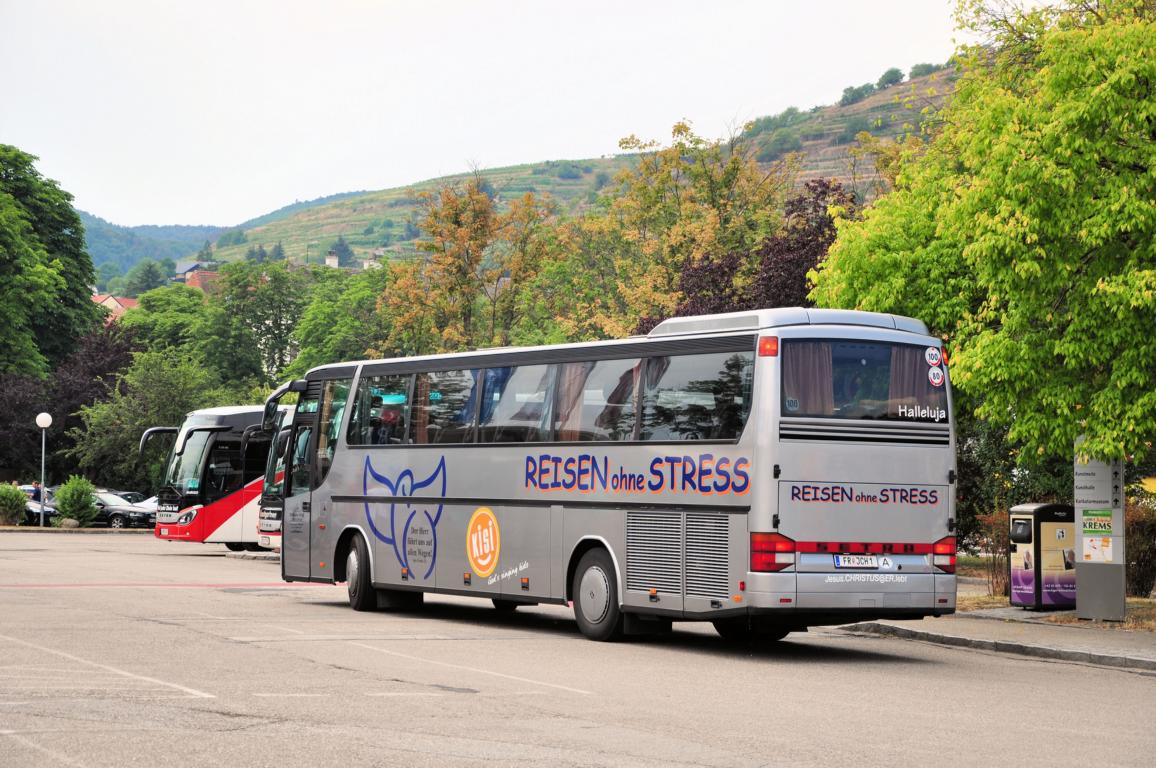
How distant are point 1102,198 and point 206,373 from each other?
51.5 meters

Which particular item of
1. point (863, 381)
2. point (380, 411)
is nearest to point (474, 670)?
point (863, 381)

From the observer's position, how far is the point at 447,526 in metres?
20.6

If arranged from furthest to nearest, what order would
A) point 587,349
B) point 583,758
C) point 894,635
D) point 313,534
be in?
1. point 313,534
2. point 894,635
3. point 587,349
4. point 583,758

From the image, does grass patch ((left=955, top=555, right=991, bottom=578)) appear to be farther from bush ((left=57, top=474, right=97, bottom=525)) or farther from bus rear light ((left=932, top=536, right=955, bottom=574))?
bush ((left=57, top=474, right=97, bottom=525))

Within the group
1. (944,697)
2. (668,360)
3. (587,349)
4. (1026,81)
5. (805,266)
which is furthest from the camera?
(805,266)

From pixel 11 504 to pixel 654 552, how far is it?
4318cm

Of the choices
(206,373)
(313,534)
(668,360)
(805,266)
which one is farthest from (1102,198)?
(206,373)

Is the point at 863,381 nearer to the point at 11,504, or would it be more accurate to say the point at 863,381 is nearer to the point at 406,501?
the point at 406,501

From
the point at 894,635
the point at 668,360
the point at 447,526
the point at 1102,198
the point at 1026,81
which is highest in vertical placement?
the point at 1026,81

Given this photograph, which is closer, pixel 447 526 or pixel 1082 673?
pixel 1082 673

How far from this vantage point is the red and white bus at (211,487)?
4050 cm

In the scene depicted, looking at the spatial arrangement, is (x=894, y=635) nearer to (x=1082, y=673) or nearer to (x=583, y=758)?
(x=1082, y=673)

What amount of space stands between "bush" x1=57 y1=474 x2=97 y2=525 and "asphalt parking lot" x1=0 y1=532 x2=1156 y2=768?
120 ft

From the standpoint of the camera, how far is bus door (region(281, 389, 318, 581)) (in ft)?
77.0
